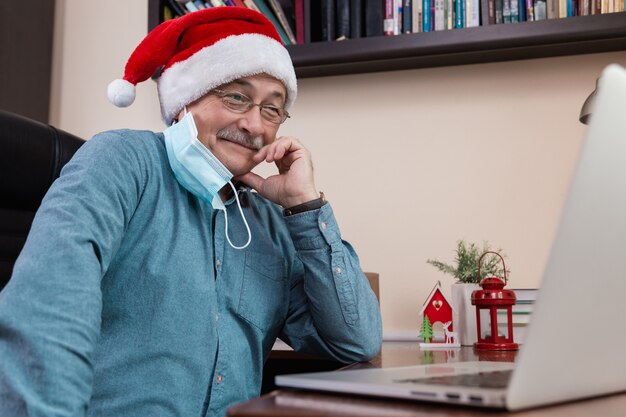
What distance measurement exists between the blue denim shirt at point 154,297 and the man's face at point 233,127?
10cm

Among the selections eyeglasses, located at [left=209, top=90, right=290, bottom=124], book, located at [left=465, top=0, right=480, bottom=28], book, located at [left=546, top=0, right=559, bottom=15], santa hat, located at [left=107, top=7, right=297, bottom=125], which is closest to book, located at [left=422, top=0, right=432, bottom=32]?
book, located at [left=465, top=0, right=480, bottom=28]

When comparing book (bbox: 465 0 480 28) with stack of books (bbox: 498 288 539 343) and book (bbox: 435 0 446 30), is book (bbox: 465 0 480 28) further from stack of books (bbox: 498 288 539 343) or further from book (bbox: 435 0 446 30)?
stack of books (bbox: 498 288 539 343)

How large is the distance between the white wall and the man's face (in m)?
0.69

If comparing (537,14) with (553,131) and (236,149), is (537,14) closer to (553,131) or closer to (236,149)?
(553,131)

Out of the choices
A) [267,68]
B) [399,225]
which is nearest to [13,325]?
[267,68]

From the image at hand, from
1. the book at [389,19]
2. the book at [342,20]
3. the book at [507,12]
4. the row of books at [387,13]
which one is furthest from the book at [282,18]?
the book at [507,12]

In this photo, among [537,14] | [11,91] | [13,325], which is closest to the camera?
[13,325]

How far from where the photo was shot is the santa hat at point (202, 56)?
1241 mm

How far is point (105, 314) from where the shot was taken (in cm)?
96

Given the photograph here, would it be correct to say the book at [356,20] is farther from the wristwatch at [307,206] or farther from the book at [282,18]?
the wristwatch at [307,206]

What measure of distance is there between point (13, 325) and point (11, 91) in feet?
5.19

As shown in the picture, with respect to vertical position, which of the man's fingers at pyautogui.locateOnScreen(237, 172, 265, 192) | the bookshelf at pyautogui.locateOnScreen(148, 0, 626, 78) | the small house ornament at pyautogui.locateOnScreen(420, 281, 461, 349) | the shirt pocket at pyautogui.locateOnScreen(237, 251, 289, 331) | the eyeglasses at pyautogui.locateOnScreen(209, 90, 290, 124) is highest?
the bookshelf at pyautogui.locateOnScreen(148, 0, 626, 78)

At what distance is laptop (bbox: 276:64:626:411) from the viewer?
0.40m

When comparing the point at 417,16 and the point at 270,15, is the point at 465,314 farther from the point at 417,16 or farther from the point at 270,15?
the point at 270,15
